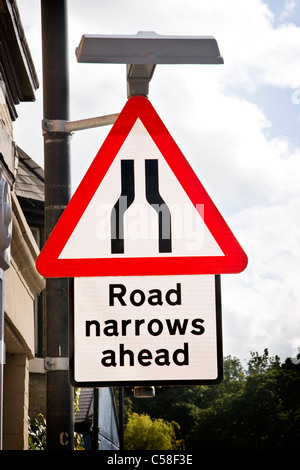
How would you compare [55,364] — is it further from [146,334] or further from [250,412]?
[250,412]

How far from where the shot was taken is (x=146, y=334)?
121 inches

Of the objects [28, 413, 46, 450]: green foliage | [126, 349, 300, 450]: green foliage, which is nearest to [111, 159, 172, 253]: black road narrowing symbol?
[28, 413, 46, 450]: green foliage

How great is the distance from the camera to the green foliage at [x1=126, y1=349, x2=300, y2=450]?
73.1 metres

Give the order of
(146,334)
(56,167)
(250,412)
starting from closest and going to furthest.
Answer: (146,334) → (56,167) → (250,412)

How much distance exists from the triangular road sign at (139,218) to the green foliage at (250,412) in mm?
68920

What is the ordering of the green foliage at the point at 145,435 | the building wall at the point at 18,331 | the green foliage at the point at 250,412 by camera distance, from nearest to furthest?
the building wall at the point at 18,331
the green foliage at the point at 145,435
the green foliage at the point at 250,412

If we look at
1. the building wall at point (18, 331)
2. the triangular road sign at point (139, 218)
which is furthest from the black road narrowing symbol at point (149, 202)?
the building wall at point (18, 331)

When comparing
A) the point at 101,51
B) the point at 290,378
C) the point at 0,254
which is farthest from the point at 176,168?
the point at 290,378

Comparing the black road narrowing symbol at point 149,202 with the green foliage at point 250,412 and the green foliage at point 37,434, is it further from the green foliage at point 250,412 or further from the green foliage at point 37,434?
the green foliage at point 250,412

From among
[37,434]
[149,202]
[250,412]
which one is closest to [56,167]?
[149,202]

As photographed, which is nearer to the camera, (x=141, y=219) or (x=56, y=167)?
(x=141, y=219)

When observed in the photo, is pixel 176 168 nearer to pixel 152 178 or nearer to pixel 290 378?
pixel 152 178

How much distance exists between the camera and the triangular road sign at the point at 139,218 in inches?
123

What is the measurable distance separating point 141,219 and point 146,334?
1.47 ft
